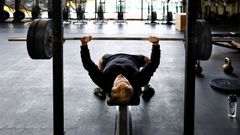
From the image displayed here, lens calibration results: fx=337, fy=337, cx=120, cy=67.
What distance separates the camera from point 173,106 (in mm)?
2520

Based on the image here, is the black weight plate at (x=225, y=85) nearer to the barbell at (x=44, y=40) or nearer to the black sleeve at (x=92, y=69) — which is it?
the barbell at (x=44, y=40)

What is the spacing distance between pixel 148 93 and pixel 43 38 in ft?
3.98

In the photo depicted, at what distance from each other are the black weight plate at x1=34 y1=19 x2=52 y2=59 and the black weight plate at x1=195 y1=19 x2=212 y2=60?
829 millimetres

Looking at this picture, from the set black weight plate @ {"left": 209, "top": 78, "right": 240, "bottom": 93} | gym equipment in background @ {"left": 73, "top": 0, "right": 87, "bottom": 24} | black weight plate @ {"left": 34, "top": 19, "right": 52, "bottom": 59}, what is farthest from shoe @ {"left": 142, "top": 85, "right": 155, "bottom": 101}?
gym equipment in background @ {"left": 73, "top": 0, "right": 87, "bottom": 24}

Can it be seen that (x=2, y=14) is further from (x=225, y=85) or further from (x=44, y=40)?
(x=44, y=40)

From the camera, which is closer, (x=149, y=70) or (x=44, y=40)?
(x=44, y=40)

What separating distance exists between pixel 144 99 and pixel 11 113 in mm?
1016

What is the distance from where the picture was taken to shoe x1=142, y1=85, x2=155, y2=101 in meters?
2.73

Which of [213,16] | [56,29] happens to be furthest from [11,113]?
Result: [213,16]

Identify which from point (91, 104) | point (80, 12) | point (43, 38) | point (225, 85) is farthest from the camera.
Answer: point (80, 12)

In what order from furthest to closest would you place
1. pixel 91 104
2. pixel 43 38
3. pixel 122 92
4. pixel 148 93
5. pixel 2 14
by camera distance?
1. pixel 2 14
2. pixel 148 93
3. pixel 91 104
4. pixel 43 38
5. pixel 122 92

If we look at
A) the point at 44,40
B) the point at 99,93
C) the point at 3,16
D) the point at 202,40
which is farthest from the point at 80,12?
the point at 202,40

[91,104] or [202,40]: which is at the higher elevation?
[202,40]

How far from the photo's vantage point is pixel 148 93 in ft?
9.16
